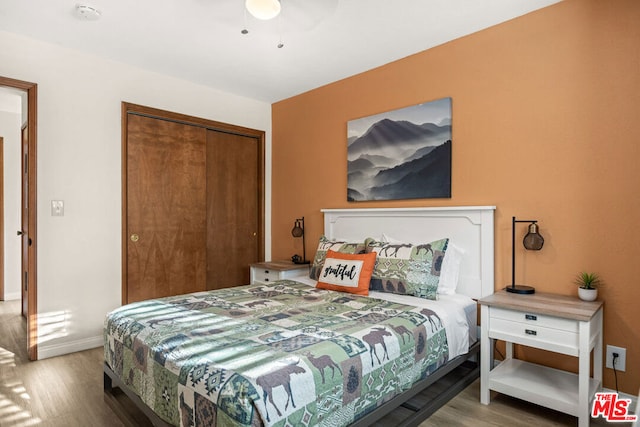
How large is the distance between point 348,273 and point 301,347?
117 centimetres

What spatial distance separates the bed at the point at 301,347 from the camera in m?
1.34

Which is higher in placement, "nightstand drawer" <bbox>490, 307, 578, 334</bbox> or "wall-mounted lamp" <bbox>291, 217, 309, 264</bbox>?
"wall-mounted lamp" <bbox>291, 217, 309, 264</bbox>

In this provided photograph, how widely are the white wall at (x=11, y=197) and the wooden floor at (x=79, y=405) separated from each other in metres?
2.73

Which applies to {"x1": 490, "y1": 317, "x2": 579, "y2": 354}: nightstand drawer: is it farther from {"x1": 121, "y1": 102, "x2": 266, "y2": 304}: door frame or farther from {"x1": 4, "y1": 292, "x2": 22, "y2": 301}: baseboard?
{"x1": 4, "y1": 292, "x2": 22, "y2": 301}: baseboard

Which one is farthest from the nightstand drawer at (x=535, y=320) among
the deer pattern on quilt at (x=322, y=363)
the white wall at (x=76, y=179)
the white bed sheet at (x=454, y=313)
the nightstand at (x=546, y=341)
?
the white wall at (x=76, y=179)

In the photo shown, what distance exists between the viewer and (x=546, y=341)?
79.2 inches

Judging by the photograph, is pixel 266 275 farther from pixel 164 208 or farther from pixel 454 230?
pixel 454 230

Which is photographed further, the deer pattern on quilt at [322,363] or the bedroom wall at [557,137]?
the bedroom wall at [557,137]

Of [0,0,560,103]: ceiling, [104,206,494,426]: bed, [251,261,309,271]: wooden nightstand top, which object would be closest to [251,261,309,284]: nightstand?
[251,261,309,271]: wooden nightstand top

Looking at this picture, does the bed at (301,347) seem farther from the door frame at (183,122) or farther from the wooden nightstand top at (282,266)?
the door frame at (183,122)

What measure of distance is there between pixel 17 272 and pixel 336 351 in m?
5.44

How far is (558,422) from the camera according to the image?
2.04m

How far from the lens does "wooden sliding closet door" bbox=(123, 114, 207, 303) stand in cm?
345
